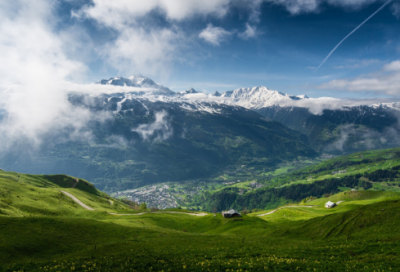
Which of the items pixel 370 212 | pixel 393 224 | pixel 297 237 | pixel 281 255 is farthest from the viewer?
pixel 297 237

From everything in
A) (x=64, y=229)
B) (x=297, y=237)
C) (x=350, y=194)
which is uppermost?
(x=64, y=229)

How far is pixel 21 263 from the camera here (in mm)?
27078

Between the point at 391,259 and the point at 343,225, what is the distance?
Answer: 26890 millimetres

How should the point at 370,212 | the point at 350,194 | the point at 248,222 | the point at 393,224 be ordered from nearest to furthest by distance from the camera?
the point at 393,224 → the point at 370,212 → the point at 248,222 → the point at 350,194

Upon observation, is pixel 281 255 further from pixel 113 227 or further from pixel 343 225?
pixel 113 227

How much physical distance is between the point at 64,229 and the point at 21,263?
23.8m

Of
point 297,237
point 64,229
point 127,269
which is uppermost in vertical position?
point 127,269

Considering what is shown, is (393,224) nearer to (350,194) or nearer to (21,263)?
(21,263)

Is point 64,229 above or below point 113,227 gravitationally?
above

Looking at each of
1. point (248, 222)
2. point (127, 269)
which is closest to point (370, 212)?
point (248, 222)

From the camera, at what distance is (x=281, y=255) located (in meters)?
30.1

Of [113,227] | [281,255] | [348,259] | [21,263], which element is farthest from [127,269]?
[113,227]

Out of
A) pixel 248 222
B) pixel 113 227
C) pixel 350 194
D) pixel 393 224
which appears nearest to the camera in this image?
pixel 393 224

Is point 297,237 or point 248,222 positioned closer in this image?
point 297,237
